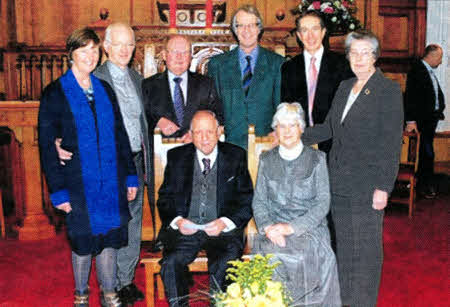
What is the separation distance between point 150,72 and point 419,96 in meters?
3.21

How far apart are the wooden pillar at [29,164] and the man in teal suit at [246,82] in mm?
2116

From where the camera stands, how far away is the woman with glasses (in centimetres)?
279

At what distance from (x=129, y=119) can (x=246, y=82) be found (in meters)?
0.82

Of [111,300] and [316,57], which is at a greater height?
[316,57]

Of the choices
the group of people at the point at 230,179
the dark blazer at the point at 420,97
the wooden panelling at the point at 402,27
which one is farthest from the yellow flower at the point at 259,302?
the wooden panelling at the point at 402,27

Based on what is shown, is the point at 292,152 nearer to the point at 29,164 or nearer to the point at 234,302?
the point at 234,302

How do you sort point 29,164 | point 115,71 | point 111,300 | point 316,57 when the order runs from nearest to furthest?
point 111,300
point 115,71
point 316,57
point 29,164

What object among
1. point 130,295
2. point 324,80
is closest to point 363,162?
point 324,80

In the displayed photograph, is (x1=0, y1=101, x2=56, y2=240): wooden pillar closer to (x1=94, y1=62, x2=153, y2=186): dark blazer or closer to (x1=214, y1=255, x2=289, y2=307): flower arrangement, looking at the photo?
(x1=94, y1=62, x2=153, y2=186): dark blazer

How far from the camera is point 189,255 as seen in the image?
2943 millimetres

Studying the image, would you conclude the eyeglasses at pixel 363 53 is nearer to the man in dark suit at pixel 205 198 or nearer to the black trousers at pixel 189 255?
the man in dark suit at pixel 205 198

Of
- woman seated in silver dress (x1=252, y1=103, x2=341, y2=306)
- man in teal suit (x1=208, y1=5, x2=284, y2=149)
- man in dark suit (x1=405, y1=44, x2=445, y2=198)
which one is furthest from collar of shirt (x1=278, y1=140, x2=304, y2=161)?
man in dark suit (x1=405, y1=44, x2=445, y2=198)

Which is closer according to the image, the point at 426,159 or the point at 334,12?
the point at 334,12

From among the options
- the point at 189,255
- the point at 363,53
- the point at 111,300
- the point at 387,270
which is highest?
the point at 363,53
